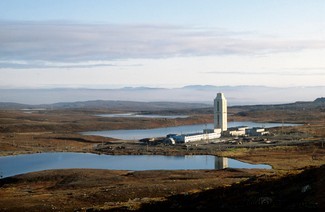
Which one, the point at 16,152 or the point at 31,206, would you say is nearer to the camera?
the point at 31,206

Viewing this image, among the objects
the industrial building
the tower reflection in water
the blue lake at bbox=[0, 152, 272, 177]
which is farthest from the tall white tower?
the tower reflection in water

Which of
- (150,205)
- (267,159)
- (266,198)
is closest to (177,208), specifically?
(150,205)

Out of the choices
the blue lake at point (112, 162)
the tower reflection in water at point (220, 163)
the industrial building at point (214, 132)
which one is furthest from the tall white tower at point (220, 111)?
the tower reflection in water at point (220, 163)

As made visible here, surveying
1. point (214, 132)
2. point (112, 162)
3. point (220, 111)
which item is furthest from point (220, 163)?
point (220, 111)

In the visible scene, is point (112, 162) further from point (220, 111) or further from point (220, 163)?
point (220, 111)

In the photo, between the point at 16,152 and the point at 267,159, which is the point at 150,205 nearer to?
the point at 267,159

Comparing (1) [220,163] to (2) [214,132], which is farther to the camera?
(2) [214,132]

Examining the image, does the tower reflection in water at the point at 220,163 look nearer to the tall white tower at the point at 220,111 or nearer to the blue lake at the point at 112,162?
the blue lake at the point at 112,162
